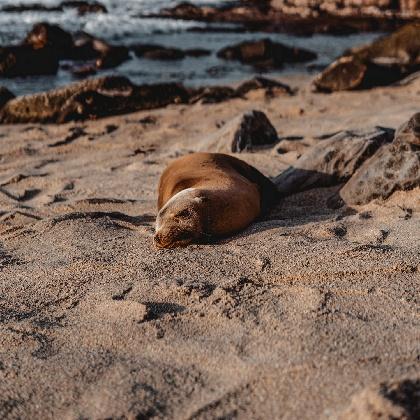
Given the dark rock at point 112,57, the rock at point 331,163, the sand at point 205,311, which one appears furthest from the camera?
the dark rock at point 112,57

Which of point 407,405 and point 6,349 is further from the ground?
point 407,405

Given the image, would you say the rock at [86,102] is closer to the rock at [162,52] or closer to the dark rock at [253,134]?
the dark rock at [253,134]

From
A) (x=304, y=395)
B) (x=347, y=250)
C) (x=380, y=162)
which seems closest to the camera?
(x=304, y=395)

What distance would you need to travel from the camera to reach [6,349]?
2.68 meters

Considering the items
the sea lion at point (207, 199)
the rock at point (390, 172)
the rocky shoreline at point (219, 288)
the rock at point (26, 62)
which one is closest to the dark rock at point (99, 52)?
the rock at point (26, 62)

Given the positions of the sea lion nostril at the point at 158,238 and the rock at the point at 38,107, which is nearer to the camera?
the sea lion nostril at the point at 158,238

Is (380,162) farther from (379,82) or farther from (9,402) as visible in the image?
(379,82)

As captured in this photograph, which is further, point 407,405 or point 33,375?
point 33,375

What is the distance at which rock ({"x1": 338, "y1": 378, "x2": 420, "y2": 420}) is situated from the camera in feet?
6.48

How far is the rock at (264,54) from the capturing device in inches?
533

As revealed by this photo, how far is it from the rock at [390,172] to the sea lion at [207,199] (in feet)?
2.00

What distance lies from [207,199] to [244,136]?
2.63 m

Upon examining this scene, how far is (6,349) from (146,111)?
648 cm

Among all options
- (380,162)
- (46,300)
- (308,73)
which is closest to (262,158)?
(380,162)
